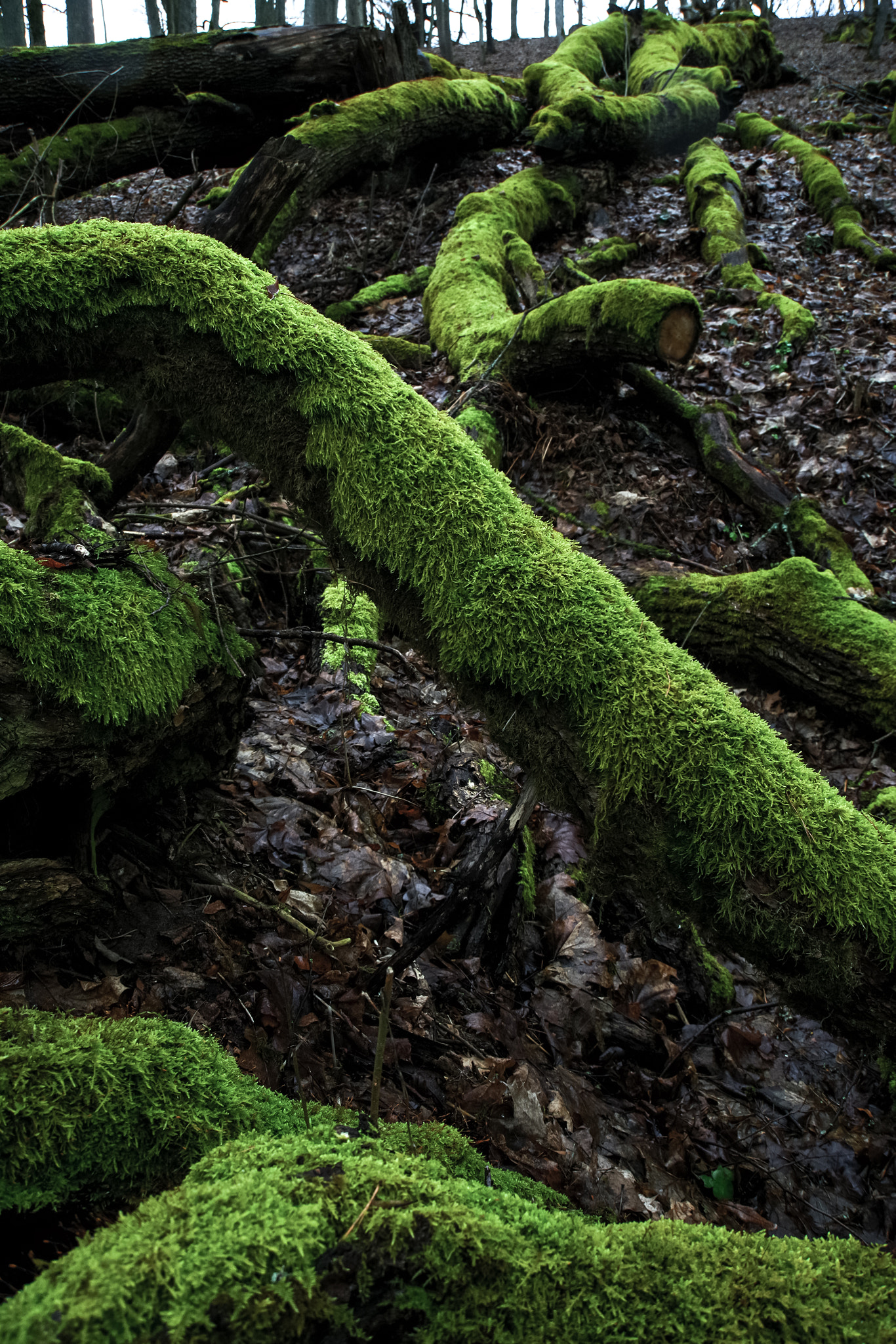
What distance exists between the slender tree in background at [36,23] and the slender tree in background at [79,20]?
13049 mm

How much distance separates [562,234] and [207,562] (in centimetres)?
1022

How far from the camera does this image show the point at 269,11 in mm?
25969

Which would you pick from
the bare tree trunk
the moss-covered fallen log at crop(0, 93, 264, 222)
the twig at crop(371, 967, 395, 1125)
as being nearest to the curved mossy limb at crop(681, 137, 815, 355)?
the moss-covered fallen log at crop(0, 93, 264, 222)

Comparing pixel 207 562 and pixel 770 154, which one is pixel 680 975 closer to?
pixel 207 562

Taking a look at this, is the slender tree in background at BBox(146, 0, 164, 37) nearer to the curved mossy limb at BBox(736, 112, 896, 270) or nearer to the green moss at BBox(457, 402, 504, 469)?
the curved mossy limb at BBox(736, 112, 896, 270)

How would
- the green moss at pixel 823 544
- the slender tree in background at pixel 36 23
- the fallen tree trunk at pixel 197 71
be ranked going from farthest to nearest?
the slender tree in background at pixel 36 23
the fallen tree trunk at pixel 197 71
the green moss at pixel 823 544

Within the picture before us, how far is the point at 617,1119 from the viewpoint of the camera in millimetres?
2838

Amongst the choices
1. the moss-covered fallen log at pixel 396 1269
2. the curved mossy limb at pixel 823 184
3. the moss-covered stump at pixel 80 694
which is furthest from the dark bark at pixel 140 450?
the curved mossy limb at pixel 823 184

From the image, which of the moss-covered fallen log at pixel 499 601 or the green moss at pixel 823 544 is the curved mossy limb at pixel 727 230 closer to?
the green moss at pixel 823 544

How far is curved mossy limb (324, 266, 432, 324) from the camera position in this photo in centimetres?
883

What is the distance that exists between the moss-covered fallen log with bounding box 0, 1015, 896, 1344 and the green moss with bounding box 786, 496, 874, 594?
475 centimetres

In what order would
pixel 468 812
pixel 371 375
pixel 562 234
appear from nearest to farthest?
pixel 371 375 → pixel 468 812 → pixel 562 234

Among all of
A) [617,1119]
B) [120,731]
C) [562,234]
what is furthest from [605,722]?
[562,234]

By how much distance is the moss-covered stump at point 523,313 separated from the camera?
6098 millimetres
